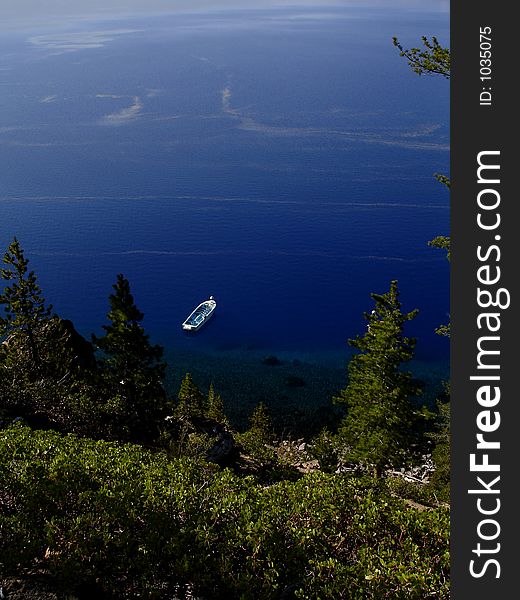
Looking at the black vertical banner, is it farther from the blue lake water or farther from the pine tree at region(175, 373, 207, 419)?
the blue lake water

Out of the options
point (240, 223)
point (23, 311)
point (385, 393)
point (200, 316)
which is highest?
point (240, 223)

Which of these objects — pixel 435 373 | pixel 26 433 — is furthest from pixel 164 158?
pixel 26 433

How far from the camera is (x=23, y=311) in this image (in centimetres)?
3372

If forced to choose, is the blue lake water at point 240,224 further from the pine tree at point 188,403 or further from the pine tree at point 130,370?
the pine tree at point 130,370

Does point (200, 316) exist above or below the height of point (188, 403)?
above

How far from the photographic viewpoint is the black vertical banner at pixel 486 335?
26.2ft

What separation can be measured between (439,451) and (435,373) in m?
50.0

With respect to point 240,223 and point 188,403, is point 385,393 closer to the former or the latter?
point 188,403

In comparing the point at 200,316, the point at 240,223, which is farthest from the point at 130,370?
the point at 240,223

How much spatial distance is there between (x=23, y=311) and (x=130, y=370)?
8.31 metres

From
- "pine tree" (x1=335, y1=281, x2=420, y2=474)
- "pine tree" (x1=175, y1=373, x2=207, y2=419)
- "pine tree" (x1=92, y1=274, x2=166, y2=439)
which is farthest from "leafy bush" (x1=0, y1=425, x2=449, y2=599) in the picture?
"pine tree" (x1=175, y1=373, x2=207, y2=419)

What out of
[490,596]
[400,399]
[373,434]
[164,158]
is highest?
[164,158]

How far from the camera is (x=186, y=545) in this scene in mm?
12500

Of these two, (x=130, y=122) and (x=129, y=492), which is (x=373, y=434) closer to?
(x=129, y=492)
